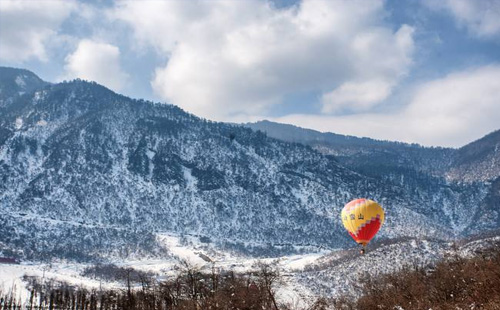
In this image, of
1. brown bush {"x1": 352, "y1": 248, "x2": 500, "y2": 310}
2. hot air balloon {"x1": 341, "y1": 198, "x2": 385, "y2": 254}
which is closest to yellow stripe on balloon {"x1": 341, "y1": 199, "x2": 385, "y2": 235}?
hot air balloon {"x1": 341, "y1": 198, "x2": 385, "y2": 254}

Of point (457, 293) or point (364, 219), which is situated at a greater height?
point (364, 219)

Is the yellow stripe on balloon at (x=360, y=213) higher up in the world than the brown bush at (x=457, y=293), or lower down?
higher up

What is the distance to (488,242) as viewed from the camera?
17450cm

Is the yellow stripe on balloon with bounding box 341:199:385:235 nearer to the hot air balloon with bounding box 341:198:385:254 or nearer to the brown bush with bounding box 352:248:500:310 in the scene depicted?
the hot air balloon with bounding box 341:198:385:254

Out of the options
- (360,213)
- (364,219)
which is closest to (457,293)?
(364,219)

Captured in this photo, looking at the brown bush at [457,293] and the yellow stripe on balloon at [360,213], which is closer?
the brown bush at [457,293]

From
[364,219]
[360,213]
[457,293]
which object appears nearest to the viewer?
[457,293]

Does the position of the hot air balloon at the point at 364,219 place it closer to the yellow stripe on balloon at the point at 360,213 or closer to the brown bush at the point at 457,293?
the yellow stripe on balloon at the point at 360,213

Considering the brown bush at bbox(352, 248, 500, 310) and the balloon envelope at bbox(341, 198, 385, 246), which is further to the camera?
the balloon envelope at bbox(341, 198, 385, 246)

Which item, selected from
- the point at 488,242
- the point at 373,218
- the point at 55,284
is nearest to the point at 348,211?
the point at 373,218

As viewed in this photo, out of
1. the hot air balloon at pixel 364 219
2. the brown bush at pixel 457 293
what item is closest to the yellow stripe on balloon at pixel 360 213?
the hot air balloon at pixel 364 219

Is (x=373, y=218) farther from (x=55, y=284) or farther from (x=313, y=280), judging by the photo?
(x=55, y=284)

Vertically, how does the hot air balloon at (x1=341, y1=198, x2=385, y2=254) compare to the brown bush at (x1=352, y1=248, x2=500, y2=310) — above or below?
above

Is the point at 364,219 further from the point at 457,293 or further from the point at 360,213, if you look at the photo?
the point at 457,293
